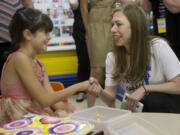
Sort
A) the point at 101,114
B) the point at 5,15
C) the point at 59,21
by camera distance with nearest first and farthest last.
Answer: the point at 101,114
the point at 5,15
the point at 59,21

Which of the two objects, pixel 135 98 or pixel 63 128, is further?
pixel 135 98

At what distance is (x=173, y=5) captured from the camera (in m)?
2.04

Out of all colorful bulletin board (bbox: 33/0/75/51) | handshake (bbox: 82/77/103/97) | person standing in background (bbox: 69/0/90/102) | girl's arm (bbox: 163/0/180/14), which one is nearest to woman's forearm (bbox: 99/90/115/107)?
handshake (bbox: 82/77/103/97)

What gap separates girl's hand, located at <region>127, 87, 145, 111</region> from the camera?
1.52 meters

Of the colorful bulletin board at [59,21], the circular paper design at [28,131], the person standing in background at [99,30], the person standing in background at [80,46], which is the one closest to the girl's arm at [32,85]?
the circular paper design at [28,131]

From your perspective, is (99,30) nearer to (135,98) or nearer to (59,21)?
(59,21)

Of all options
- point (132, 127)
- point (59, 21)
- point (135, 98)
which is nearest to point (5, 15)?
point (135, 98)

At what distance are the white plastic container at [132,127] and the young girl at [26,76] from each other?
0.54m

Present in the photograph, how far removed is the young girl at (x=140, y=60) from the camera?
5.58 feet

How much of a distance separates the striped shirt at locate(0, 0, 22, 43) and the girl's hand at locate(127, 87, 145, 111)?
2.99ft

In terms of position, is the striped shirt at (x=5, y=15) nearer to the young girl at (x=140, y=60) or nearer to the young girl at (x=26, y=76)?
the young girl at (x=26, y=76)

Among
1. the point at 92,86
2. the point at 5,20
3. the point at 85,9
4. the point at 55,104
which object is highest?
the point at 85,9

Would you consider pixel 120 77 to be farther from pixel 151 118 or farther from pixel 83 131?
pixel 83 131

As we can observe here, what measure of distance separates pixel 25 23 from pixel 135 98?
0.75 meters
